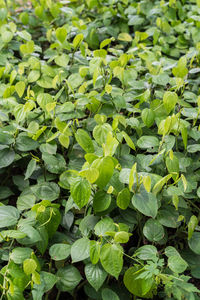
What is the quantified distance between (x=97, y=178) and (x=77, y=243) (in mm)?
261

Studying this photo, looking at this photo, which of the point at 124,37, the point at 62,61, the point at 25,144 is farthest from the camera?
the point at 124,37

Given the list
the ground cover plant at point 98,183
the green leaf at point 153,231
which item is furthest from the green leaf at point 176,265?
the green leaf at point 153,231

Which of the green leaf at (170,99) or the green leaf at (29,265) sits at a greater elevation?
the green leaf at (170,99)

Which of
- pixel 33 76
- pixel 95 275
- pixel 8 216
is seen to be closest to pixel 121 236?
pixel 95 275

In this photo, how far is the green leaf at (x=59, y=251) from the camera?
3.99 ft

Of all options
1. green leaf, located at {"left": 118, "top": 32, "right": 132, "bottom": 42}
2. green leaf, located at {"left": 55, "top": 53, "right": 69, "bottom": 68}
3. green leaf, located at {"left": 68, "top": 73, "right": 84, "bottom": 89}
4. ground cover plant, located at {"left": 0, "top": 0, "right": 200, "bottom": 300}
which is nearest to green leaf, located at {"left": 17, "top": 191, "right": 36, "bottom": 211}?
ground cover plant, located at {"left": 0, "top": 0, "right": 200, "bottom": 300}

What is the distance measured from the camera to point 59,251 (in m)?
1.23

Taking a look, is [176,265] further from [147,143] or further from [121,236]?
[147,143]

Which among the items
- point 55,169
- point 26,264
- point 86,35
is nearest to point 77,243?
point 26,264

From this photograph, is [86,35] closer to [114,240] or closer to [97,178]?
[97,178]

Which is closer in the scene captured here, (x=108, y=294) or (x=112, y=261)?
(x=112, y=261)

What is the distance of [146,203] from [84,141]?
39cm

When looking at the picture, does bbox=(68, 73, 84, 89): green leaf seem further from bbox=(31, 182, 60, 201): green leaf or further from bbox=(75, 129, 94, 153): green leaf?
bbox=(31, 182, 60, 201): green leaf

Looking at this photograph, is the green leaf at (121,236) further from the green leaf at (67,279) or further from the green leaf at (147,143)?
the green leaf at (147,143)
